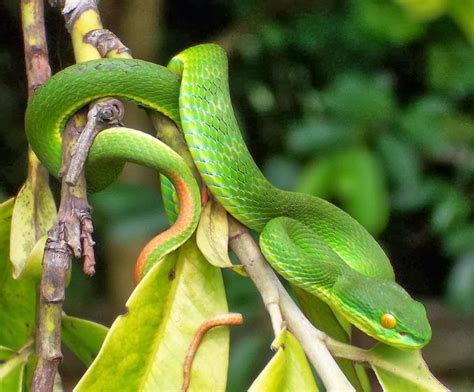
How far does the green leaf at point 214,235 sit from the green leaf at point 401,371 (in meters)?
0.23

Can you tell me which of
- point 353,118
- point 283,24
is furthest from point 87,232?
point 283,24

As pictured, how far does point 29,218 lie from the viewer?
1208mm

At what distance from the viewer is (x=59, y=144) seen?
1.29m

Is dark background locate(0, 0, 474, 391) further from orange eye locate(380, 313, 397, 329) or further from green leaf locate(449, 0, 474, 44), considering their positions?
orange eye locate(380, 313, 397, 329)

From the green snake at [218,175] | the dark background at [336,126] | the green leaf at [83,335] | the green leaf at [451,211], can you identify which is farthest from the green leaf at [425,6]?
the green leaf at [83,335]

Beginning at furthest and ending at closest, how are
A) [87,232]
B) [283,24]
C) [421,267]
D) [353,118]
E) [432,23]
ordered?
[421,267]
[283,24]
[432,23]
[353,118]
[87,232]

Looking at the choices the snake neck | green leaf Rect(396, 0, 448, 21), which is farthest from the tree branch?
green leaf Rect(396, 0, 448, 21)

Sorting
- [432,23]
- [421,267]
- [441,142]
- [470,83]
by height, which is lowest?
[421,267]

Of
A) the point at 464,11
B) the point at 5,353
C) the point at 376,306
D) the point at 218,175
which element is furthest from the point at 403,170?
the point at 5,353

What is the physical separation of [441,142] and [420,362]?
1842 mm

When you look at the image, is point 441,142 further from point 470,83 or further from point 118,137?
point 118,137

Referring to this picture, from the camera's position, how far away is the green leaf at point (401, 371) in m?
1.01

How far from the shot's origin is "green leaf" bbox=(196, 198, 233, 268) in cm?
101

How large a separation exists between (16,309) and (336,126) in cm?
167
